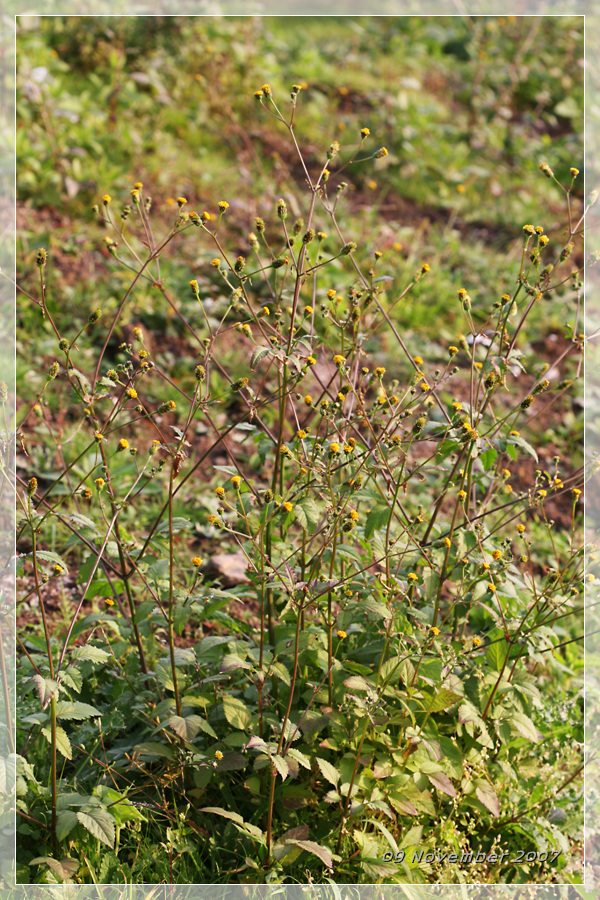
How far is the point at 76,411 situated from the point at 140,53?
3.35 metres

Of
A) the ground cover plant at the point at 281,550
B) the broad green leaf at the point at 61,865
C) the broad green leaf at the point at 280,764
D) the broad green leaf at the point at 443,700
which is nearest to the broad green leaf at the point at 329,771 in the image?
the ground cover plant at the point at 281,550

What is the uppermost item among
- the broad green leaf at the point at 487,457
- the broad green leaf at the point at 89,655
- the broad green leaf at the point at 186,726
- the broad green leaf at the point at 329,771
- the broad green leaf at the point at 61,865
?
the broad green leaf at the point at 487,457

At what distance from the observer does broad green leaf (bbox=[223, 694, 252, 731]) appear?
1.94 metres

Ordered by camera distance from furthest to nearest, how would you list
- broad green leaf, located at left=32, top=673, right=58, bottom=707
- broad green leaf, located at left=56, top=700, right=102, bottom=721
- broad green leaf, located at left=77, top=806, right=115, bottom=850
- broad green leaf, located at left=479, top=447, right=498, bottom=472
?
broad green leaf, located at left=479, top=447, right=498, bottom=472
broad green leaf, located at left=56, top=700, right=102, bottom=721
broad green leaf, located at left=77, top=806, right=115, bottom=850
broad green leaf, located at left=32, top=673, right=58, bottom=707

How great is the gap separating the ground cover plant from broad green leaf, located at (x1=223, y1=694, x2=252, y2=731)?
15 mm

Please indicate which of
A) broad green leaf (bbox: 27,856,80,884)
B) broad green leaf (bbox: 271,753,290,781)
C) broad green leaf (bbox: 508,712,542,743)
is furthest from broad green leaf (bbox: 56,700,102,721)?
broad green leaf (bbox: 508,712,542,743)

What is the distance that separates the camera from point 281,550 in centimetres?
203

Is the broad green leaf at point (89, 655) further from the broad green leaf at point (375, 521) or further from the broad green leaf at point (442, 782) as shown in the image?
the broad green leaf at point (442, 782)

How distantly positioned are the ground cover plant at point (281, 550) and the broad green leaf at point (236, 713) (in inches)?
0.6

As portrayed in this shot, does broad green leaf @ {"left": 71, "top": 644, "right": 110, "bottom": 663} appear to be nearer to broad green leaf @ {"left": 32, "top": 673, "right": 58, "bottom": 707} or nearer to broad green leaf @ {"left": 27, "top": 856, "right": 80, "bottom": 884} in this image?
broad green leaf @ {"left": 32, "top": 673, "right": 58, "bottom": 707}

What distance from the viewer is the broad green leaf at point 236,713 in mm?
1944

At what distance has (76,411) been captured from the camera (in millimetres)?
3578

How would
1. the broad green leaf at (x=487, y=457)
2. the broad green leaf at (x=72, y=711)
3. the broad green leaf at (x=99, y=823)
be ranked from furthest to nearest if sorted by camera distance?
the broad green leaf at (x=487, y=457)
the broad green leaf at (x=72, y=711)
the broad green leaf at (x=99, y=823)

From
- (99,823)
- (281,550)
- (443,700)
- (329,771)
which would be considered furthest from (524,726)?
(99,823)
